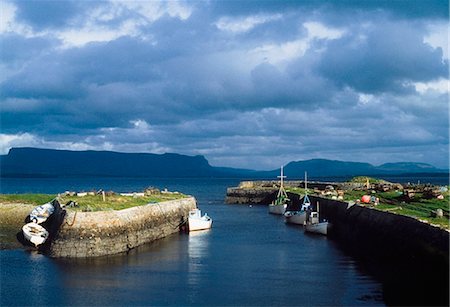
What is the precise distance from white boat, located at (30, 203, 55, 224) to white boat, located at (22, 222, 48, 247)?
282 centimetres

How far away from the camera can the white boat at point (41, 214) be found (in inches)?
2039

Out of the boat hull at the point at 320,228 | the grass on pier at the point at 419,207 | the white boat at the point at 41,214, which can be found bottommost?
the boat hull at the point at 320,228

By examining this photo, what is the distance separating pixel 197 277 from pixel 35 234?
1717 cm

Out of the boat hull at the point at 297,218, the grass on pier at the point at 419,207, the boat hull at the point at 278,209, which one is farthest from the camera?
the boat hull at the point at 278,209

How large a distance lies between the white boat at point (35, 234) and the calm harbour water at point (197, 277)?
6.02 feet

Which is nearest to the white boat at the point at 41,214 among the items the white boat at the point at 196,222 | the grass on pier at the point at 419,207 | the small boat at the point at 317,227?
the white boat at the point at 196,222

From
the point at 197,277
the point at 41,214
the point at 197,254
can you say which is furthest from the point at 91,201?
the point at 197,277

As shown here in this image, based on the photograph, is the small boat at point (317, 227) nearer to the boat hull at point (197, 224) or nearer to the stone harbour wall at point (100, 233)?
the boat hull at point (197, 224)

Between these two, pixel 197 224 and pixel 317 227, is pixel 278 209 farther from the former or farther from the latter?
pixel 317 227

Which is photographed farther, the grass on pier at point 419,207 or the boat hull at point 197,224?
the boat hull at point 197,224

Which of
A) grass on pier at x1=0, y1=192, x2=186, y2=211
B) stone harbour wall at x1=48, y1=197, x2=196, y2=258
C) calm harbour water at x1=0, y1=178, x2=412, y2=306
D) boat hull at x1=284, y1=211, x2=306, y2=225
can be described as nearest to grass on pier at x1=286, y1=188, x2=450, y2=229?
calm harbour water at x1=0, y1=178, x2=412, y2=306

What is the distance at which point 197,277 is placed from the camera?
36.9 m

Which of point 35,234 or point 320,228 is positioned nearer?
point 35,234

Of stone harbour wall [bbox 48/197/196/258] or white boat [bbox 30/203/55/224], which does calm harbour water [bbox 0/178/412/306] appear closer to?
stone harbour wall [bbox 48/197/196/258]
